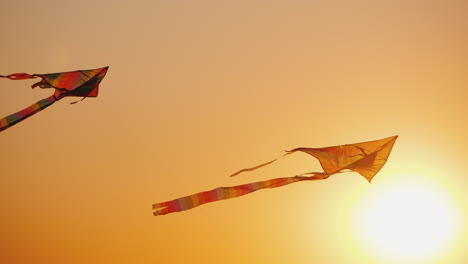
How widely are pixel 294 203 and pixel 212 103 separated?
0.49m

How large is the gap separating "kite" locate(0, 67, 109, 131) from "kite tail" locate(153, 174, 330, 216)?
528mm

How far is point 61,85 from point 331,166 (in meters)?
1.11

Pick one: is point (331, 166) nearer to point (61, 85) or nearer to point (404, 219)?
point (404, 219)

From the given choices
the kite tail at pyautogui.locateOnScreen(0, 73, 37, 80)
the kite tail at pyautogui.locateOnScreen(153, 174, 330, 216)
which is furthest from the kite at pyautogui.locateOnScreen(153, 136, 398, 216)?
the kite tail at pyautogui.locateOnScreen(0, 73, 37, 80)

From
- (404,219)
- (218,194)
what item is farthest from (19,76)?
(404,219)

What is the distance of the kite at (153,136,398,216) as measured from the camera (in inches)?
76.7

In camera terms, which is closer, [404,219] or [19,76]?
[404,219]

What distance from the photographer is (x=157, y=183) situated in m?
2.05

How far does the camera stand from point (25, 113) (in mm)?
2094

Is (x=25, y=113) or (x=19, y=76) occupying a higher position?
(x=19, y=76)

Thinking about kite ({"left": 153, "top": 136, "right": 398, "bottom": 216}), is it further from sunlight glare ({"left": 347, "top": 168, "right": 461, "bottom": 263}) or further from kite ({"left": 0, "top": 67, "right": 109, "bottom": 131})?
kite ({"left": 0, "top": 67, "right": 109, "bottom": 131})

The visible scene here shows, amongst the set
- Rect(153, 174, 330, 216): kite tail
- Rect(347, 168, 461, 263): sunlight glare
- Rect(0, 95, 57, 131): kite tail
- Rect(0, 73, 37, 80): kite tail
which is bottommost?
Rect(347, 168, 461, 263): sunlight glare

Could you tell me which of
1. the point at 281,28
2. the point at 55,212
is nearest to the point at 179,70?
the point at 281,28

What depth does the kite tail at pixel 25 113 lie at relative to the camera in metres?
2.09
